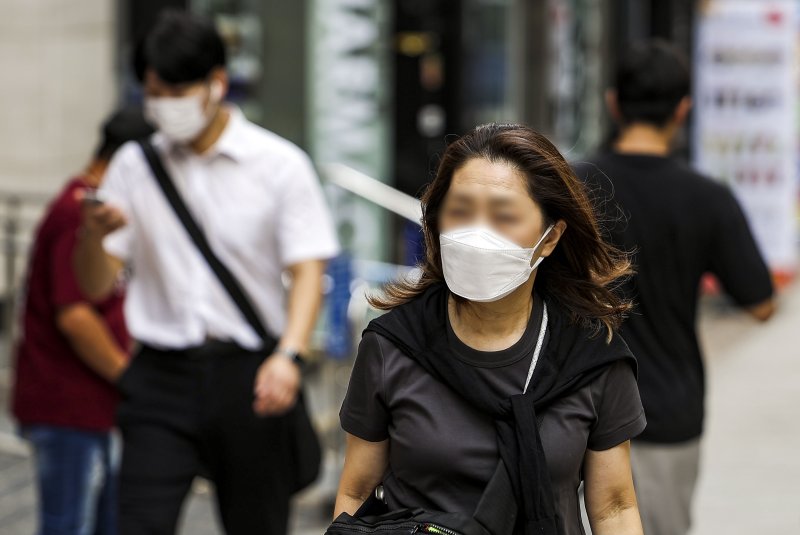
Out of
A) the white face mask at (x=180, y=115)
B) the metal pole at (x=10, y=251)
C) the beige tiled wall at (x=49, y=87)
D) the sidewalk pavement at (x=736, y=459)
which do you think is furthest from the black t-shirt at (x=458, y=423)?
→ the beige tiled wall at (x=49, y=87)

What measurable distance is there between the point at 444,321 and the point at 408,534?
1.44ft

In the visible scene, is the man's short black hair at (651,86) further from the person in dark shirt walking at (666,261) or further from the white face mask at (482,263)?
the white face mask at (482,263)

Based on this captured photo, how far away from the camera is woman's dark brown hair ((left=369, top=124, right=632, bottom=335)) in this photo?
2609 mm

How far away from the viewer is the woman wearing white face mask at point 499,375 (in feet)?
8.34

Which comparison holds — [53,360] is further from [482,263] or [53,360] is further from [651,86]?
[482,263]

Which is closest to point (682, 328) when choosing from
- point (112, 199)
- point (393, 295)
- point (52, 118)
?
point (393, 295)

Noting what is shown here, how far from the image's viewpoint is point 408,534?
2.45 metres

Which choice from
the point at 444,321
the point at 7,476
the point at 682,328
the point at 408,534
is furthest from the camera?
the point at 7,476

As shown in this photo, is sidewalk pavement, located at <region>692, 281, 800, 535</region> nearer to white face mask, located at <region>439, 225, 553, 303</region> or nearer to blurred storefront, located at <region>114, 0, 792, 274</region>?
blurred storefront, located at <region>114, 0, 792, 274</region>

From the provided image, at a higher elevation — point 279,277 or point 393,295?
point 393,295

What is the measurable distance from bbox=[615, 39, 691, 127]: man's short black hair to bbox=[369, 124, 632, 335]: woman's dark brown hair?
136 centimetres

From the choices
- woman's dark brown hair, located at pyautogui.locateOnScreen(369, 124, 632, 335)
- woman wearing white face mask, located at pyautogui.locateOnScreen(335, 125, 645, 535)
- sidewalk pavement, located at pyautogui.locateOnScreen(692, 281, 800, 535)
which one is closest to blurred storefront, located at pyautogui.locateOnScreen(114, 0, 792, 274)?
sidewalk pavement, located at pyautogui.locateOnScreen(692, 281, 800, 535)

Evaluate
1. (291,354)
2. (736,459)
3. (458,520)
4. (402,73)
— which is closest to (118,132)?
(291,354)

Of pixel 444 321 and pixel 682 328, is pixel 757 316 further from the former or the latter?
pixel 444 321
